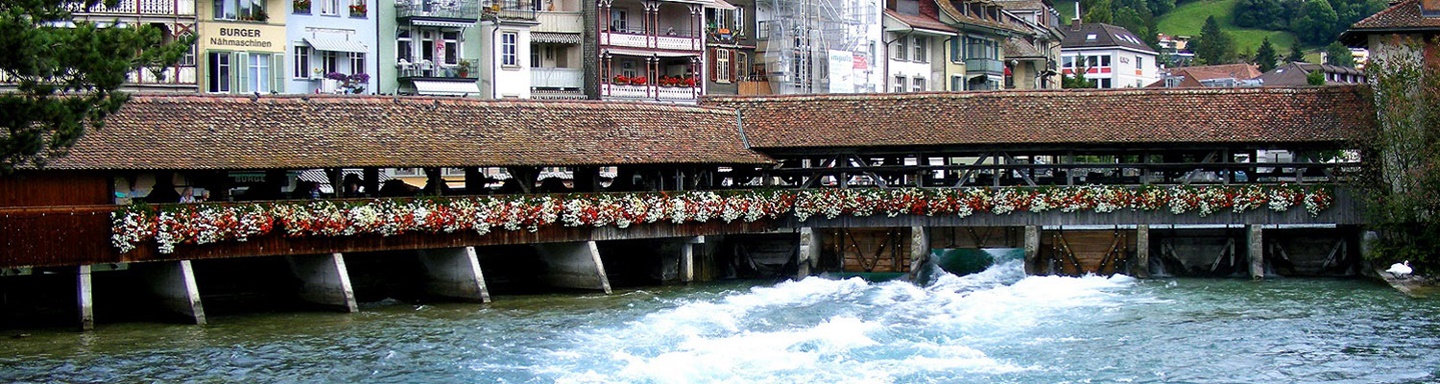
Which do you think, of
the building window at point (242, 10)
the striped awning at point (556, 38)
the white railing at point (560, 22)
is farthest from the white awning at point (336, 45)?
the white railing at point (560, 22)

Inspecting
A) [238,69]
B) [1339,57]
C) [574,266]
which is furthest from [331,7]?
[1339,57]

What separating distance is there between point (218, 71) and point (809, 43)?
77.6 feet

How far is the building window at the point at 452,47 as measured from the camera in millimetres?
54719

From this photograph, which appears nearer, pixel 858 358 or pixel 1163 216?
pixel 858 358

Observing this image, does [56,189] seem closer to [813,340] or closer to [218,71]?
[813,340]

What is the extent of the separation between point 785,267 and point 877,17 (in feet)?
92.6

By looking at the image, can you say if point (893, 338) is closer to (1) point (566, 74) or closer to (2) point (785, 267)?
(2) point (785, 267)

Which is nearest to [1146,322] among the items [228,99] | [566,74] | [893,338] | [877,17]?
[893,338]

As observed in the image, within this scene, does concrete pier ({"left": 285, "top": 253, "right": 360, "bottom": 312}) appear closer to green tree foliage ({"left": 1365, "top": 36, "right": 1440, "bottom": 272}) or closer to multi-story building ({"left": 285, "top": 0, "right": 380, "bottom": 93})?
multi-story building ({"left": 285, "top": 0, "right": 380, "bottom": 93})

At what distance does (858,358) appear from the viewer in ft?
94.9

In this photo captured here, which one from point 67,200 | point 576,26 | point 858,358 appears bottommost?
point 858,358

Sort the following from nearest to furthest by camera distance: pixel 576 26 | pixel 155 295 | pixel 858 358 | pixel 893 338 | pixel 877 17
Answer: pixel 858 358 < pixel 893 338 < pixel 155 295 < pixel 576 26 < pixel 877 17

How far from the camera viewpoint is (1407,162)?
38.4 meters

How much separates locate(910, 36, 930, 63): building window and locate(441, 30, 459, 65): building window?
22657mm
